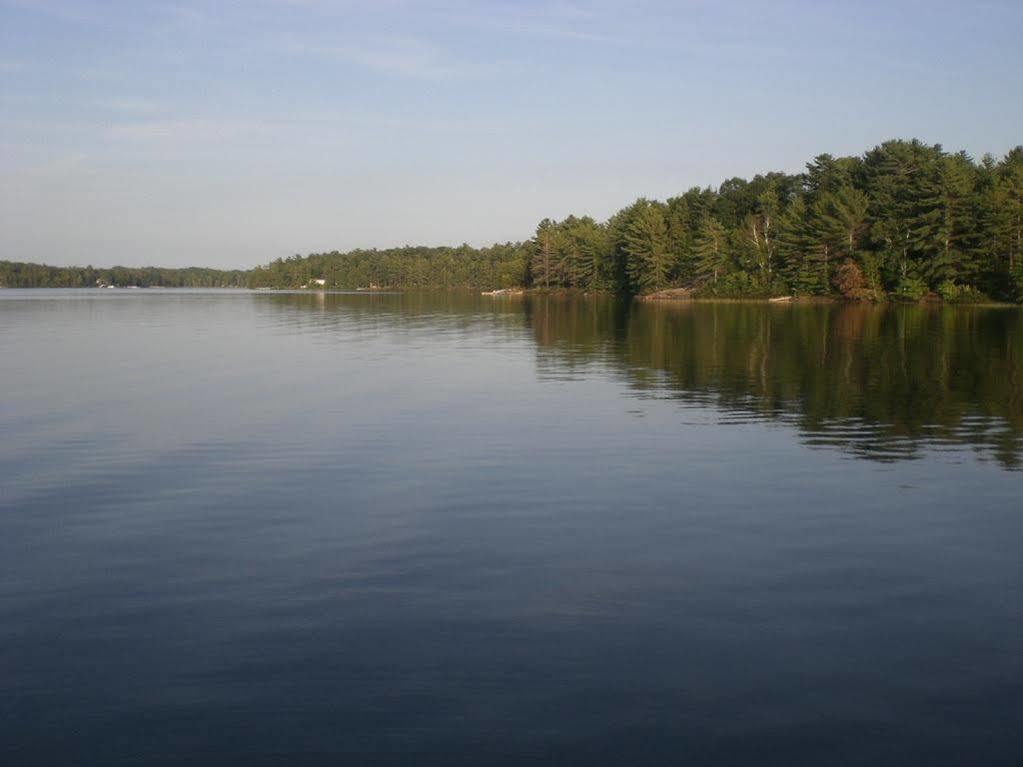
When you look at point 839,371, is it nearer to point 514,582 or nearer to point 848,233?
point 514,582

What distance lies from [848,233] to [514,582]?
9687 cm

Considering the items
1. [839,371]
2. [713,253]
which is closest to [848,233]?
[713,253]

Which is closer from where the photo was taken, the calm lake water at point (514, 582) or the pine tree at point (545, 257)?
the calm lake water at point (514, 582)

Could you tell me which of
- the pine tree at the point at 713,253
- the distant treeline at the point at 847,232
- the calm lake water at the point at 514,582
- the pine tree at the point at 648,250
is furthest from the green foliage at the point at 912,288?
the calm lake water at the point at 514,582

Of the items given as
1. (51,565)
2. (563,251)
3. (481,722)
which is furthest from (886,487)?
(563,251)

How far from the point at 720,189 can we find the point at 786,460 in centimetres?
12652

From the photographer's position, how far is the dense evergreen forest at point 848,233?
85188mm

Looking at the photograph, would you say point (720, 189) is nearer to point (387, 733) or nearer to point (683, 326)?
point (683, 326)

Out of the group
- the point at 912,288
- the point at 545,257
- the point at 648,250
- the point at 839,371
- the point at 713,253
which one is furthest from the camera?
the point at 545,257

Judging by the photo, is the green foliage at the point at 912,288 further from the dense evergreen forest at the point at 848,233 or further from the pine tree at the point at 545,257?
the pine tree at the point at 545,257

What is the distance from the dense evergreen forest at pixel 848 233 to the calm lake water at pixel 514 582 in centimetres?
6972

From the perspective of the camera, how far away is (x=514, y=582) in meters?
10.1

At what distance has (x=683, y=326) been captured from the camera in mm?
59000

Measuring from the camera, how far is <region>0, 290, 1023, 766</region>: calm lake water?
682cm
